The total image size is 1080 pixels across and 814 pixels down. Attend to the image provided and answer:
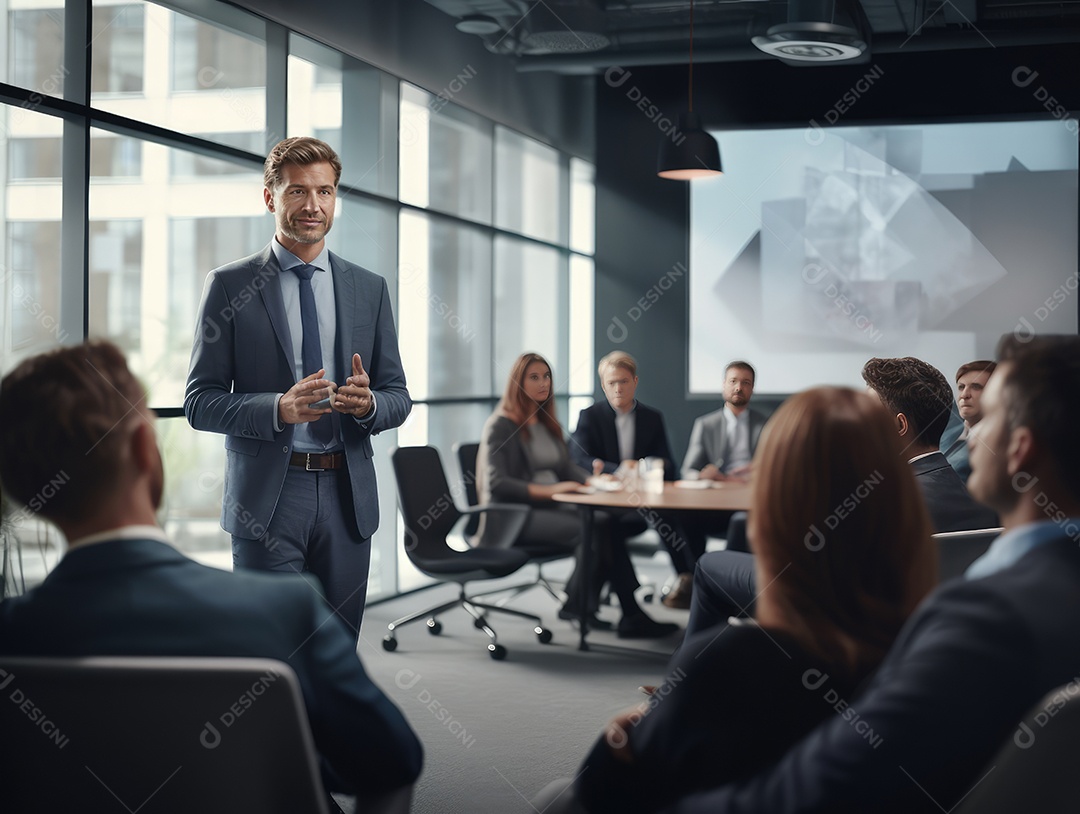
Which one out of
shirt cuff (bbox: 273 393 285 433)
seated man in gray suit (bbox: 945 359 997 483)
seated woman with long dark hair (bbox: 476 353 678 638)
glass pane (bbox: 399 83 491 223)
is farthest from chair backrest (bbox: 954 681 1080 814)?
glass pane (bbox: 399 83 491 223)

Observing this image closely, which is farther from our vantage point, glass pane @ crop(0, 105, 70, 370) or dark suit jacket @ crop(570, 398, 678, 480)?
dark suit jacket @ crop(570, 398, 678, 480)

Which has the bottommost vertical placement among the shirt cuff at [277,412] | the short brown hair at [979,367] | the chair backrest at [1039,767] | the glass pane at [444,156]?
the chair backrest at [1039,767]

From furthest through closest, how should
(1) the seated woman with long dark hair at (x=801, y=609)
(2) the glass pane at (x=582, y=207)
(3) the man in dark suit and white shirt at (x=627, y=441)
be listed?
(2) the glass pane at (x=582, y=207) → (3) the man in dark suit and white shirt at (x=627, y=441) → (1) the seated woman with long dark hair at (x=801, y=609)

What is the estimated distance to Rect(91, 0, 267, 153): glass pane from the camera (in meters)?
4.59

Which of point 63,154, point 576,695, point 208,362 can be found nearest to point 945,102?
point 576,695

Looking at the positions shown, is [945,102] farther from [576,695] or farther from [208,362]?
[208,362]

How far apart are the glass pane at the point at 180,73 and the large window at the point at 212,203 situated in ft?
0.04

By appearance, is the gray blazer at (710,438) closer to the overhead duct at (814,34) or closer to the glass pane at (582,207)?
the overhead duct at (814,34)

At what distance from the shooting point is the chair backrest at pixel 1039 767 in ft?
3.77

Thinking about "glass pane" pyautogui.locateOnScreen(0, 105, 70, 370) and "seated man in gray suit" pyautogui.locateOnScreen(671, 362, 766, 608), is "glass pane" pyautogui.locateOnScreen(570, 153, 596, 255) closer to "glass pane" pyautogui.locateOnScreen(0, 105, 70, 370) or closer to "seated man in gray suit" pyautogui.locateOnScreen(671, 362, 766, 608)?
"seated man in gray suit" pyautogui.locateOnScreen(671, 362, 766, 608)

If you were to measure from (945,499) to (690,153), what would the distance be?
390 centimetres

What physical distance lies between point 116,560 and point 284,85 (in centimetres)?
467

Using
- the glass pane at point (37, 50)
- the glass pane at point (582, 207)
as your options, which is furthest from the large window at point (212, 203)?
the glass pane at point (582, 207)

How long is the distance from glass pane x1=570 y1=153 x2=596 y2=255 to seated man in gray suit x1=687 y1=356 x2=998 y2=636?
699 centimetres
